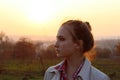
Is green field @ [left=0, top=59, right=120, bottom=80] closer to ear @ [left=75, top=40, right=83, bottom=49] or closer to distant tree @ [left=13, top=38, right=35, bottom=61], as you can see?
distant tree @ [left=13, top=38, right=35, bottom=61]

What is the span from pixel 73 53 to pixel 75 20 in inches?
12.9

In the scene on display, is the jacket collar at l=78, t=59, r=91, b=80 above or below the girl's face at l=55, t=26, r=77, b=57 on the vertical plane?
below

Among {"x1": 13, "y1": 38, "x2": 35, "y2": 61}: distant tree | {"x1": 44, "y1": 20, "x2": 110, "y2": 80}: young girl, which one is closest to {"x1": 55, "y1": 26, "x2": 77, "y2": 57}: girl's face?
{"x1": 44, "y1": 20, "x2": 110, "y2": 80}: young girl

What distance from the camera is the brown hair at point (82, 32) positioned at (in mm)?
4262

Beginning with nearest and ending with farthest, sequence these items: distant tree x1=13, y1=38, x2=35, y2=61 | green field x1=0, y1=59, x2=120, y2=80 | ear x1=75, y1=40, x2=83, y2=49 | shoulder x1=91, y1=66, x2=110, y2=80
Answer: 1. shoulder x1=91, y1=66, x2=110, y2=80
2. ear x1=75, y1=40, x2=83, y2=49
3. green field x1=0, y1=59, x2=120, y2=80
4. distant tree x1=13, y1=38, x2=35, y2=61

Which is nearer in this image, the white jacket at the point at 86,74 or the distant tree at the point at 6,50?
the white jacket at the point at 86,74

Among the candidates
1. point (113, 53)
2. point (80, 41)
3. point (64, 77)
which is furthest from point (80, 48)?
point (113, 53)

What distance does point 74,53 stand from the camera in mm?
4277

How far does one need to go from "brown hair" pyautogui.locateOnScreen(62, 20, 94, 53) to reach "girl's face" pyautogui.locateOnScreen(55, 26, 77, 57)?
0.04 meters

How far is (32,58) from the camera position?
55281 mm

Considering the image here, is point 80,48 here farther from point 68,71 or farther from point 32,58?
point 32,58

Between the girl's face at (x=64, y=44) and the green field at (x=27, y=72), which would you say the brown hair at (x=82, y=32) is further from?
the green field at (x=27, y=72)

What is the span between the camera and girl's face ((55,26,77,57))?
4.20 m

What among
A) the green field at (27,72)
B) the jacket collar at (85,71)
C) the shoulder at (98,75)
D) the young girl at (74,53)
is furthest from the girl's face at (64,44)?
the green field at (27,72)
